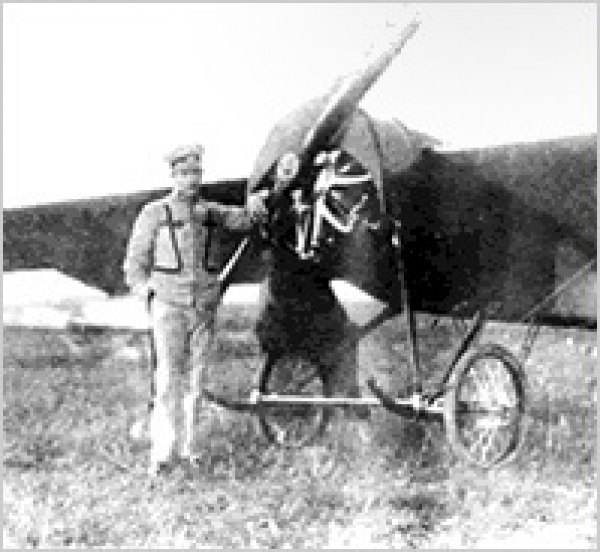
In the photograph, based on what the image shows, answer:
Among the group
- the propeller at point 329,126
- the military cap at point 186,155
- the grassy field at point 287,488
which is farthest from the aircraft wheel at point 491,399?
the military cap at point 186,155

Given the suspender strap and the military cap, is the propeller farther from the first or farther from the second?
the military cap

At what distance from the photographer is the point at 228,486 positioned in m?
5.34

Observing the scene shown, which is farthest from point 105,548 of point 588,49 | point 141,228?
point 588,49

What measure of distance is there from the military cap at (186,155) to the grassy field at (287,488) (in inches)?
71.8

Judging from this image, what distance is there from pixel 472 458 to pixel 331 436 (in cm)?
149

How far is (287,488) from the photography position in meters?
5.37

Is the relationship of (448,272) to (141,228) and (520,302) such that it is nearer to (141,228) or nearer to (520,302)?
(520,302)

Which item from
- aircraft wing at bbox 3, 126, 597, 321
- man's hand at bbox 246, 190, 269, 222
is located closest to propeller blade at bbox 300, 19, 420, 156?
aircraft wing at bbox 3, 126, 597, 321

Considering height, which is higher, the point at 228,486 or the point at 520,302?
the point at 520,302

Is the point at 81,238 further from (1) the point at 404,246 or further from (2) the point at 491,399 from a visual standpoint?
(2) the point at 491,399

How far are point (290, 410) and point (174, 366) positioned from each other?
162cm

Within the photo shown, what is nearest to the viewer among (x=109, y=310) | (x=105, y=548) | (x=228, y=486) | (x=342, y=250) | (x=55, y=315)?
(x=105, y=548)

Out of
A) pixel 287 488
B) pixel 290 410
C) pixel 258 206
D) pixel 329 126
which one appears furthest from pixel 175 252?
pixel 290 410

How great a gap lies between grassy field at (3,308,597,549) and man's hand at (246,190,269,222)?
1.55m
